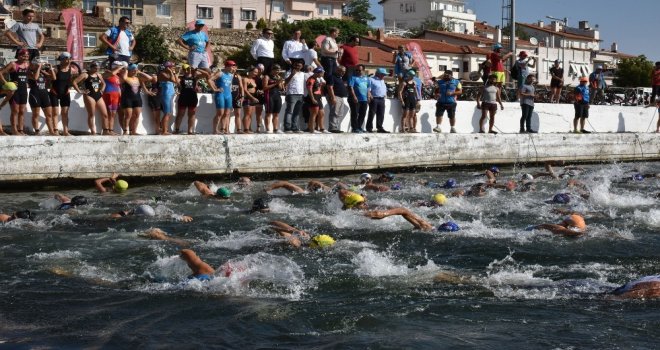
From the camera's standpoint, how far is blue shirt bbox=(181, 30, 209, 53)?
744 inches

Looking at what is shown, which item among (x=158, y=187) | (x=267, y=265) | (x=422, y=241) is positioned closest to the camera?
(x=267, y=265)

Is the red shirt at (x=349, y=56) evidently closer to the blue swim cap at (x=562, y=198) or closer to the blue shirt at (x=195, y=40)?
the blue shirt at (x=195, y=40)

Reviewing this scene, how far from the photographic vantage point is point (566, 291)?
31.4 feet

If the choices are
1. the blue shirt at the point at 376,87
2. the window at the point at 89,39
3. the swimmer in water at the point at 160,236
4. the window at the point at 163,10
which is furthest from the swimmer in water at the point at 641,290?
the window at the point at 163,10

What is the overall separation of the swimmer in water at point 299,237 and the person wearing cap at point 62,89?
261 inches

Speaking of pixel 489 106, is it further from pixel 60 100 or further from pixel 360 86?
pixel 60 100

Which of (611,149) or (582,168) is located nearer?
(582,168)

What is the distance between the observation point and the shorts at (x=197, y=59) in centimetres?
1906

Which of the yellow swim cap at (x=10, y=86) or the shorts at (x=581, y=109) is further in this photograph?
the shorts at (x=581, y=109)

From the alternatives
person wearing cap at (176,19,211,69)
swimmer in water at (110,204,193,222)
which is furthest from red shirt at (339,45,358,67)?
swimmer in water at (110,204,193,222)

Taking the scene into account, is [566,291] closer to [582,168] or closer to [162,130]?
[162,130]

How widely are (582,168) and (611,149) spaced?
3.16 metres

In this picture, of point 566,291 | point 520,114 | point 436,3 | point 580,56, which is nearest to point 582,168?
point 520,114

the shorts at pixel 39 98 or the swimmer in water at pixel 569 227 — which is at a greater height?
the shorts at pixel 39 98
